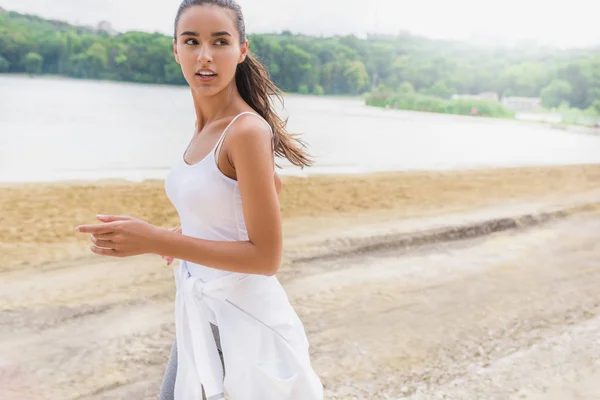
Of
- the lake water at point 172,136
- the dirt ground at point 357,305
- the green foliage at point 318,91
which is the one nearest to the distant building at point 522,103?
the lake water at point 172,136

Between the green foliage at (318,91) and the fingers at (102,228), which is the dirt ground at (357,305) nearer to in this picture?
the fingers at (102,228)

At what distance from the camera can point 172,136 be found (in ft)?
29.5

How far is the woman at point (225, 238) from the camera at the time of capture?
782 millimetres

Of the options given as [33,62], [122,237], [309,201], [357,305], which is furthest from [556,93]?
[122,237]

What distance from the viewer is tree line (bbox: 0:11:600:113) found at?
966 centimetres

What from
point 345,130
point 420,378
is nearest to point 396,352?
point 420,378

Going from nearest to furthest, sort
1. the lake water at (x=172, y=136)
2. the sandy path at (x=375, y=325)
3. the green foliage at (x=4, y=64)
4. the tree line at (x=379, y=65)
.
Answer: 1. the sandy path at (x=375, y=325)
2. the lake water at (x=172, y=136)
3. the green foliage at (x=4, y=64)
4. the tree line at (x=379, y=65)

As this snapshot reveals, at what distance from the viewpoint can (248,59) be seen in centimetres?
94

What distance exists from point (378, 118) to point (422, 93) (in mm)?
1094

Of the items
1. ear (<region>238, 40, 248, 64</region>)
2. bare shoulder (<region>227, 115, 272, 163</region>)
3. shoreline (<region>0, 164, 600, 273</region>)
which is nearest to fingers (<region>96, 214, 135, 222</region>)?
bare shoulder (<region>227, 115, 272, 163</region>)

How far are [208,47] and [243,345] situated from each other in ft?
1.32

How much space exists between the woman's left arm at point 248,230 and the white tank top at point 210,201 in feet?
0.10

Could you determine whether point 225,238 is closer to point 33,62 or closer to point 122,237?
point 122,237

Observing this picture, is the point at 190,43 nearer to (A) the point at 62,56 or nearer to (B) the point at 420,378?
(B) the point at 420,378
